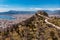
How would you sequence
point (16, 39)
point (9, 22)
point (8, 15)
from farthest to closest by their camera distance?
point (8, 15) < point (9, 22) < point (16, 39)

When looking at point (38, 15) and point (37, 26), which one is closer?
point (37, 26)

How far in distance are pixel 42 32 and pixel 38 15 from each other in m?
2.81

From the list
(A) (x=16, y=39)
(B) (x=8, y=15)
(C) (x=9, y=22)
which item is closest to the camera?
(A) (x=16, y=39)

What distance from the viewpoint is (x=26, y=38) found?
6172 millimetres

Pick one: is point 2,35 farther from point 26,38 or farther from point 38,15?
point 38,15

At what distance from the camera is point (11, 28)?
23.6 ft

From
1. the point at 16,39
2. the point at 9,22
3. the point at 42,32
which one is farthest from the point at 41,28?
the point at 9,22

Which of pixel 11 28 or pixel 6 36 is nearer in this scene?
pixel 6 36

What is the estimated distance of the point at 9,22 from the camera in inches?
312

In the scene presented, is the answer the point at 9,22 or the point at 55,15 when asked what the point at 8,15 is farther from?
the point at 55,15

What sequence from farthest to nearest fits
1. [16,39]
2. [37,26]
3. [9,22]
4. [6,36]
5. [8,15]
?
[8,15]
[9,22]
[37,26]
[6,36]
[16,39]

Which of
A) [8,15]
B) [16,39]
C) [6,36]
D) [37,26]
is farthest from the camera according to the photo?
[8,15]

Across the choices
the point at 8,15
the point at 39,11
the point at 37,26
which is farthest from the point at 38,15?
the point at 37,26

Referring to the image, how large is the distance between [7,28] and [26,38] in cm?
136
